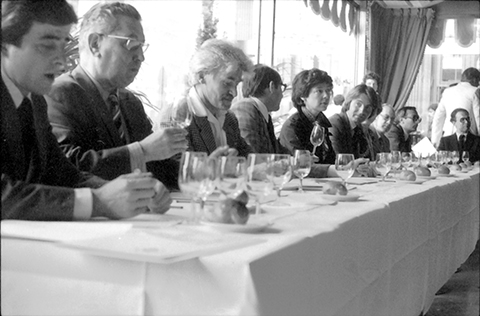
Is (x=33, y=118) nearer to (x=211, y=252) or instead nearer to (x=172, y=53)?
(x=211, y=252)

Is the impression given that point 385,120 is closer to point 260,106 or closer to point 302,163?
point 260,106

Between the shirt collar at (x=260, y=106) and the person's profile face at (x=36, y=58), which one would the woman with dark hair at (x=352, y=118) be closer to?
the shirt collar at (x=260, y=106)

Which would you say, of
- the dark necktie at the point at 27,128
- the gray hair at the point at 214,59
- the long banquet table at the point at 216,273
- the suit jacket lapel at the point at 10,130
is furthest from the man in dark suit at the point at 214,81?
the suit jacket lapel at the point at 10,130

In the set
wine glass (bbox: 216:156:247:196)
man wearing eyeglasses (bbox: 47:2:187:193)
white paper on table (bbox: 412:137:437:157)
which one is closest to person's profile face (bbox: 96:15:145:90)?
man wearing eyeglasses (bbox: 47:2:187:193)

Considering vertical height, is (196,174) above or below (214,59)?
below

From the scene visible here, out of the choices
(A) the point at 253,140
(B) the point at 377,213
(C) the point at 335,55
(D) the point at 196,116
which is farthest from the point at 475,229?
(C) the point at 335,55

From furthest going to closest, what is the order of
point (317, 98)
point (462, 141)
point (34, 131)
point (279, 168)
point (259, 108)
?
point (462, 141) < point (317, 98) < point (259, 108) < point (279, 168) < point (34, 131)

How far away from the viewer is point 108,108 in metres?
2.37

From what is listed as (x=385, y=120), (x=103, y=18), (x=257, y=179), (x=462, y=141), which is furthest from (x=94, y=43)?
(x=462, y=141)

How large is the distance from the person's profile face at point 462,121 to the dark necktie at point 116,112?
206 inches

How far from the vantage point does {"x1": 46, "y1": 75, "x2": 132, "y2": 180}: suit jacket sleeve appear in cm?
207

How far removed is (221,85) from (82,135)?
1.04 m

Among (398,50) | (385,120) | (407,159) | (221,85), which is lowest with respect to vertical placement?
(407,159)

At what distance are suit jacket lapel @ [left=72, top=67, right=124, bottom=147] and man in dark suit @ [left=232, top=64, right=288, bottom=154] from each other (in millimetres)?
1498
